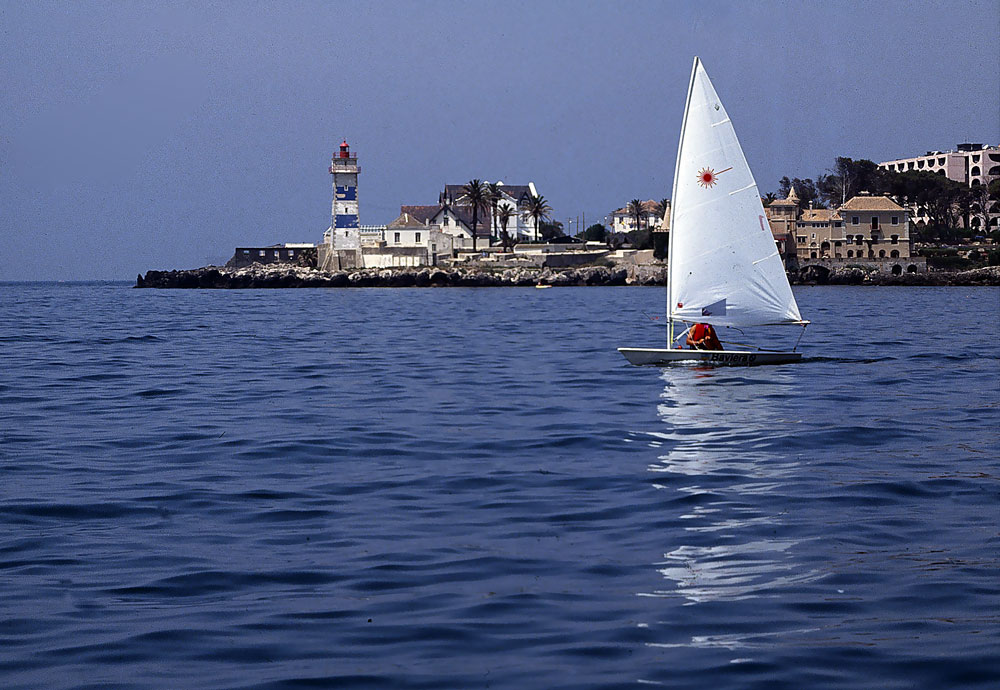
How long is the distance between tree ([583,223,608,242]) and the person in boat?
13777 cm

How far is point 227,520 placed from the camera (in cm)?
1128

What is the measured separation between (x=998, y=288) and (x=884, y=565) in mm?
105122

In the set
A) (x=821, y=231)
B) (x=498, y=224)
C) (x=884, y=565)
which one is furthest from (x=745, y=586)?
(x=498, y=224)

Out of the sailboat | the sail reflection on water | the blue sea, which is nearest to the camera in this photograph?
the blue sea

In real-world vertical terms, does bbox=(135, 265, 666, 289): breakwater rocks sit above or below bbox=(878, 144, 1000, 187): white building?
below

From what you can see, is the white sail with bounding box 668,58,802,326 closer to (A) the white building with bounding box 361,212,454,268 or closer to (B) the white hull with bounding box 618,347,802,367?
(B) the white hull with bounding box 618,347,802,367

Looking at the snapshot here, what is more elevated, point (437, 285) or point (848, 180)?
point (848, 180)

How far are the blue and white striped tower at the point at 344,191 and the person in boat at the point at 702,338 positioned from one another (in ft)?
341

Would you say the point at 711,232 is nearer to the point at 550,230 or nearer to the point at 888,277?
the point at 888,277

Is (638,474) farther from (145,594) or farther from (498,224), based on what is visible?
(498,224)

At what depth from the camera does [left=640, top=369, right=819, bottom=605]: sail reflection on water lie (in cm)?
912

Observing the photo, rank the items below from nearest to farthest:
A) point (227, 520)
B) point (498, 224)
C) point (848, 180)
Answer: point (227, 520) → point (498, 224) → point (848, 180)

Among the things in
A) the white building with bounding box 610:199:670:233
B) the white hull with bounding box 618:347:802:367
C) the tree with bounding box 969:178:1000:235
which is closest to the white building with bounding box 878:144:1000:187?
the tree with bounding box 969:178:1000:235

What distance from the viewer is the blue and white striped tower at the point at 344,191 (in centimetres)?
12675
